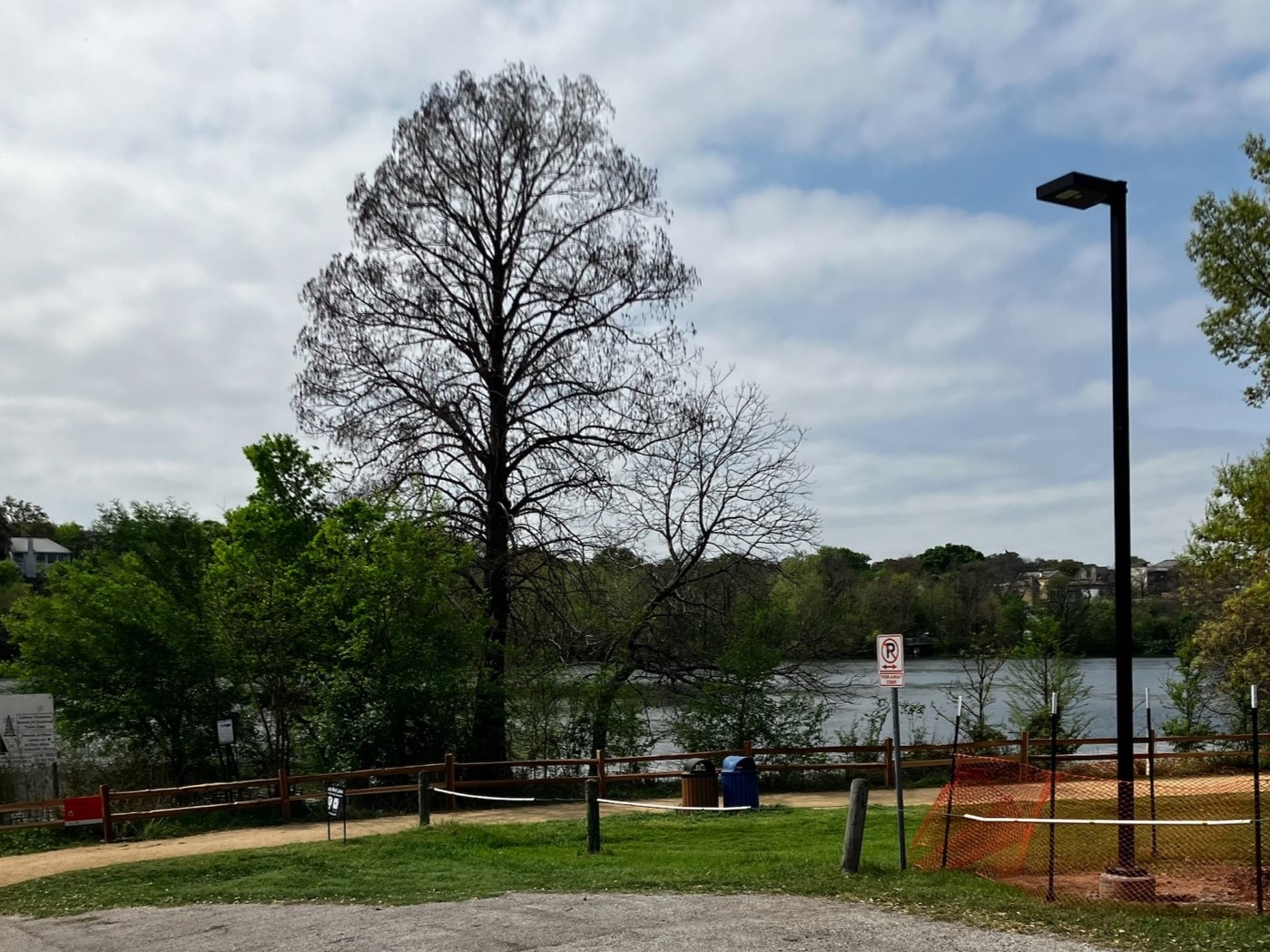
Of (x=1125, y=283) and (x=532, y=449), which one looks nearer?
(x=1125, y=283)

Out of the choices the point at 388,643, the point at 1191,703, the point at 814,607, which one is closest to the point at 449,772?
the point at 388,643

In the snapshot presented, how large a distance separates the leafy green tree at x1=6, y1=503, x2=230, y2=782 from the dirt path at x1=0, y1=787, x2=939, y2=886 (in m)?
4.69

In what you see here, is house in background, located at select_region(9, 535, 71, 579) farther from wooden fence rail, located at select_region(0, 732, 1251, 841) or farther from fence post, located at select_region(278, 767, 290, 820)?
fence post, located at select_region(278, 767, 290, 820)

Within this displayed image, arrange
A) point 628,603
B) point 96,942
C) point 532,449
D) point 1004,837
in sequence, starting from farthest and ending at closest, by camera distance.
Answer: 1. point 628,603
2. point 532,449
3. point 1004,837
4. point 96,942

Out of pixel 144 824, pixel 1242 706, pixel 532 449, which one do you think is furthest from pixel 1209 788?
pixel 144 824

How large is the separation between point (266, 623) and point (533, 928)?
46.2ft

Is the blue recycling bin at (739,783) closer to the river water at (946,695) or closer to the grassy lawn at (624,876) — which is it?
the grassy lawn at (624,876)

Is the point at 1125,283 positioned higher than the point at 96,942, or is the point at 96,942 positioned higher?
the point at 1125,283

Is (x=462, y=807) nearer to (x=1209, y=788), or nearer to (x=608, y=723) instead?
(x=608, y=723)

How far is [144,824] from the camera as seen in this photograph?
59.6 ft

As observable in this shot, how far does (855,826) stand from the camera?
425 inches

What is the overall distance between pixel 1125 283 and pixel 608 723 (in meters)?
16.9

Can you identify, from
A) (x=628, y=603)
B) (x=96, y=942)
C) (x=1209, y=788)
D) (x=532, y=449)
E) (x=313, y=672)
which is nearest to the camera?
(x=96, y=942)

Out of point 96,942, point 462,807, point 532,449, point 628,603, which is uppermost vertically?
point 532,449
